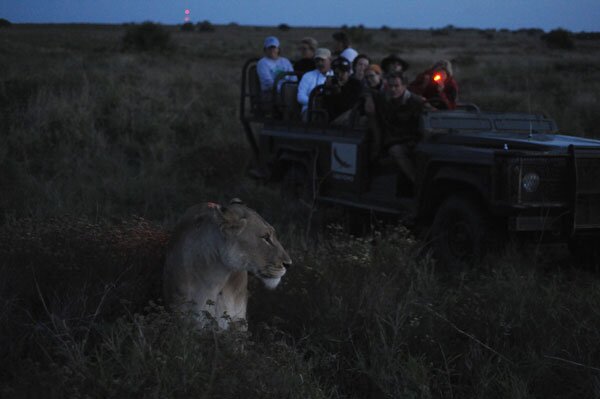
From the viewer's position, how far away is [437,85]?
8984 mm

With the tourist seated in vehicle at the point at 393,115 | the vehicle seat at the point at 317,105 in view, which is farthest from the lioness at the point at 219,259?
the vehicle seat at the point at 317,105

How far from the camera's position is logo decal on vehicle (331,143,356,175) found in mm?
8336

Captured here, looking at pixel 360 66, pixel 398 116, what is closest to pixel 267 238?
pixel 398 116

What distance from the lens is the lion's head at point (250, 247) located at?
4.28 meters

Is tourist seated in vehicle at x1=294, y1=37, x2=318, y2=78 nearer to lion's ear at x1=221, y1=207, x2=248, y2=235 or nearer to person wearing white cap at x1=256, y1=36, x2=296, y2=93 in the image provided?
person wearing white cap at x1=256, y1=36, x2=296, y2=93

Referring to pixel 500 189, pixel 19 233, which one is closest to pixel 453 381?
pixel 500 189

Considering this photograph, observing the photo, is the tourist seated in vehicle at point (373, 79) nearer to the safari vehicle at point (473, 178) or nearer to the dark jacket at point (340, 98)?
the dark jacket at point (340, 98)

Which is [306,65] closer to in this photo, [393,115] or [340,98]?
[340,98]

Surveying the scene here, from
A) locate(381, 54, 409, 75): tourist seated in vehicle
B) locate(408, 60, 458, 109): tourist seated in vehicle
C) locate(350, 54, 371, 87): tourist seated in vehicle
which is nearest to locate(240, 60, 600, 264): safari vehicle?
locate(408, 60, 458, 109): tourist seated in vehicle

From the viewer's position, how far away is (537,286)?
220 inches

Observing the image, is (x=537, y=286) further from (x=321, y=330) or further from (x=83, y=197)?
(x=83, y=197)

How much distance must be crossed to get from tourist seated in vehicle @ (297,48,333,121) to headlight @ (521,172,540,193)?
151 inches

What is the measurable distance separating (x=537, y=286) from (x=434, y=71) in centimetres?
403

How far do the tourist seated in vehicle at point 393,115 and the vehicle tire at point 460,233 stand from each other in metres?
1.02
